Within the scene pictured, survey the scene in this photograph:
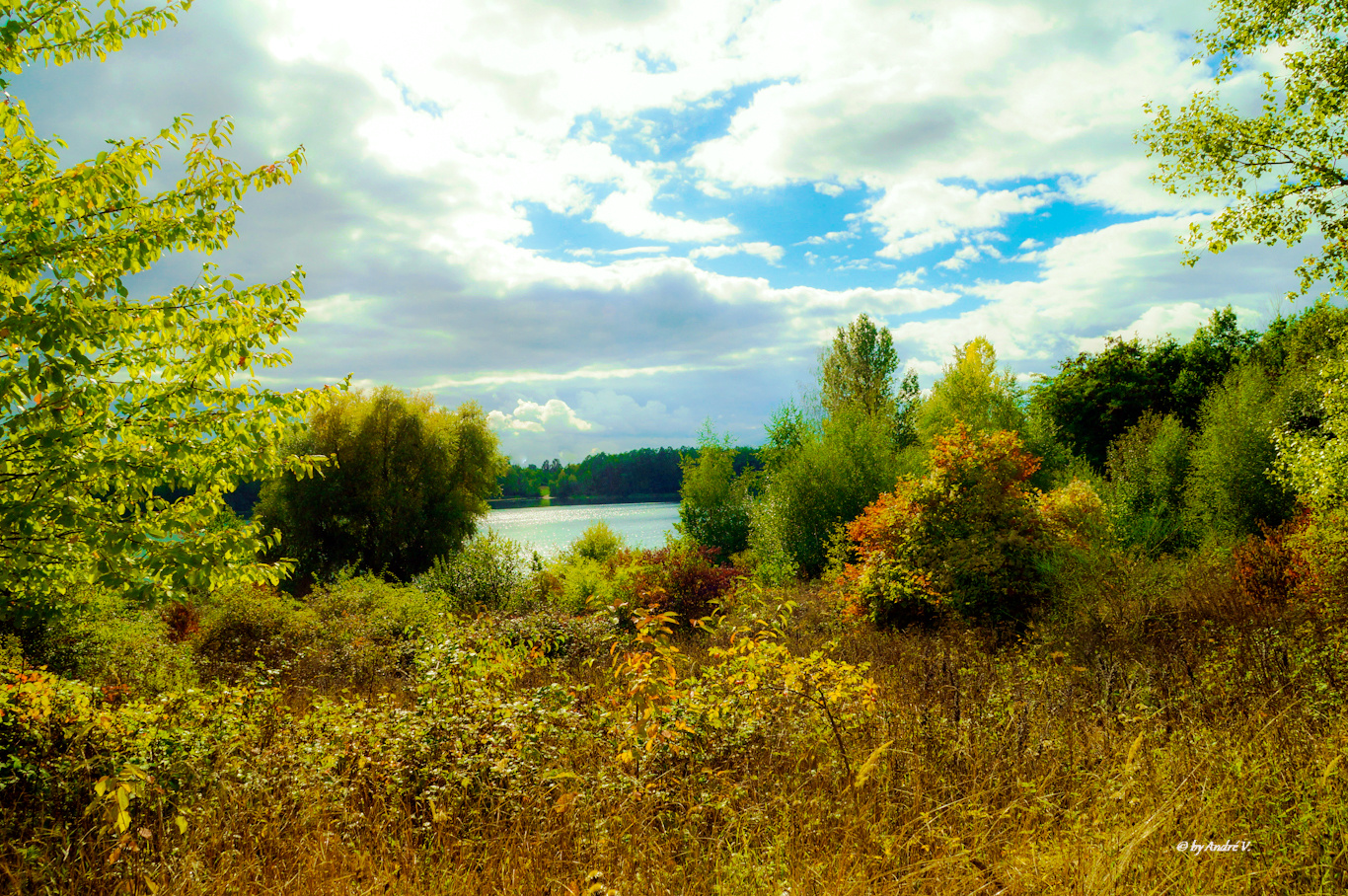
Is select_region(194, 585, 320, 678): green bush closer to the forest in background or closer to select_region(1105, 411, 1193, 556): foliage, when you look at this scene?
the forest in background

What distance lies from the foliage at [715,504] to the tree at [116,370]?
828 inches

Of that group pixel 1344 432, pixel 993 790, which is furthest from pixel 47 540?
pixel 1344 432

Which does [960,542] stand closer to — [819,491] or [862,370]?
[819,491]

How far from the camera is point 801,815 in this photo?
3.30 metres

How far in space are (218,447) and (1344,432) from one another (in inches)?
457

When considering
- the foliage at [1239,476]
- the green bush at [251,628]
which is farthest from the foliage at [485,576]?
the foliage at [1239,476]

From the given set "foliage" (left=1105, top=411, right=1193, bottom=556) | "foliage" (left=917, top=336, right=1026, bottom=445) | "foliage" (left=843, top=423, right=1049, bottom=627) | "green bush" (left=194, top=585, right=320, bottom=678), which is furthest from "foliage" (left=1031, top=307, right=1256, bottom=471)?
"green bush" (left=194, top=585, right=320, bottom=678)

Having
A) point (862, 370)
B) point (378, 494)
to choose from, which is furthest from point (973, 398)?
point (378, 494)

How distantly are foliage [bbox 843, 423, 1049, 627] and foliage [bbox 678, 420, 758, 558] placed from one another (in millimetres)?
15069

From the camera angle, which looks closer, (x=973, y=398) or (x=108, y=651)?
(x=108, y=651)

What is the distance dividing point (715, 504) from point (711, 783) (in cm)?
2221

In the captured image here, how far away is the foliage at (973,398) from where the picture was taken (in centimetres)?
2512

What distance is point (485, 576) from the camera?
16141 millimetres

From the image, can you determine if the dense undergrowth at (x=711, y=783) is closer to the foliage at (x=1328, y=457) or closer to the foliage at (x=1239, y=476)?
the foliage at (x=1328, y=457)
